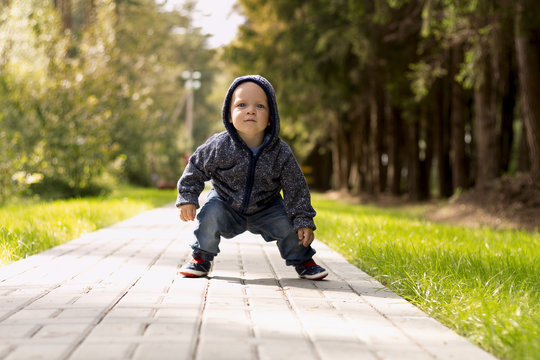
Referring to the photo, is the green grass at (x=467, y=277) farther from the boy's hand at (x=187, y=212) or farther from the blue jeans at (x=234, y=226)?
the boy's hand at (x=187, y=212)

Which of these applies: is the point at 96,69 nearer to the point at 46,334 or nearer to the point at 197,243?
the point at 197,243

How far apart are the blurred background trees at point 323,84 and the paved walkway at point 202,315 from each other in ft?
21.3

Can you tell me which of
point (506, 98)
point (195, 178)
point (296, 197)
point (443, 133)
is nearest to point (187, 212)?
point (195, 178)

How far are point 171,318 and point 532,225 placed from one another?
920 cm

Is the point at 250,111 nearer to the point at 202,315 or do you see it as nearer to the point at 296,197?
the point at 296,197

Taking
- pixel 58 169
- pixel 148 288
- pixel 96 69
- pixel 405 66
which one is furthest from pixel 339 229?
pixel 405 66

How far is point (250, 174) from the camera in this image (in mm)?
Result: 4797

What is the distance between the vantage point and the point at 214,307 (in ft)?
11.9

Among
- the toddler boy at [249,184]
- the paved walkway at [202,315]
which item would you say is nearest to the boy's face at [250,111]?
the toddler boy at [249,184]

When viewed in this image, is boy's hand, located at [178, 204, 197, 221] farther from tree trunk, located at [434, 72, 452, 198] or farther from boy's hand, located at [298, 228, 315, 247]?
tree trunk, located at [434, 72, 452, 198]

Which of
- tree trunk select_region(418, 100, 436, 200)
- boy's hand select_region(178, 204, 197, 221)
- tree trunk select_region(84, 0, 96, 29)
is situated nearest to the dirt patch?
tree trunk select_region(418, 100, 436, 200)

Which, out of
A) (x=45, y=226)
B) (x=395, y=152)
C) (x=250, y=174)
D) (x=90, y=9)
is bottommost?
(x=45, y=226)

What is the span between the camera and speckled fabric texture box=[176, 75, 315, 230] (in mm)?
4801

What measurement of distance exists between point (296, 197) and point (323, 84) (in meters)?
16.3
